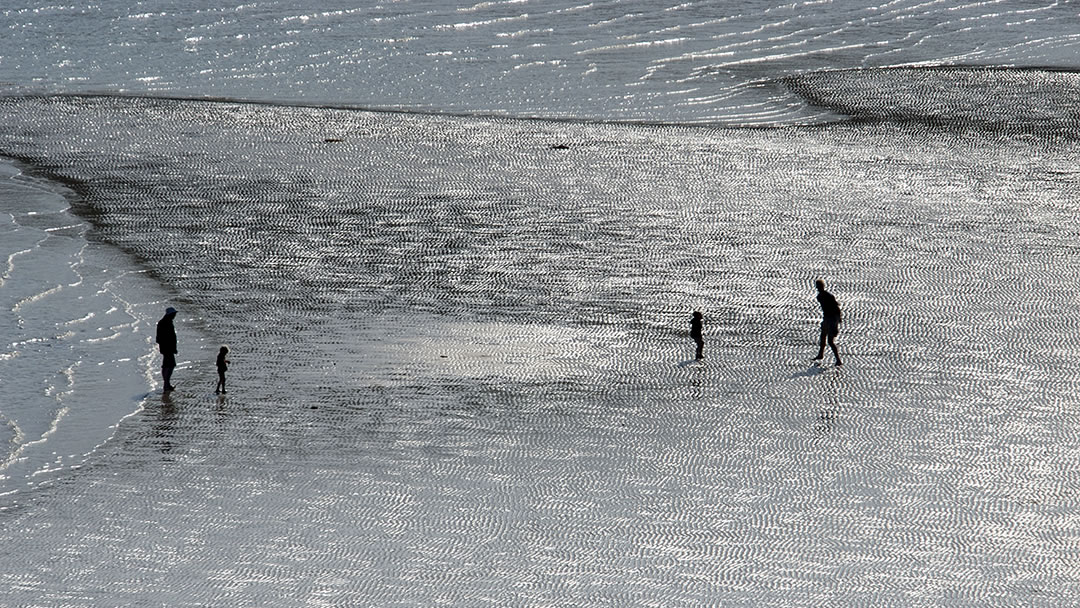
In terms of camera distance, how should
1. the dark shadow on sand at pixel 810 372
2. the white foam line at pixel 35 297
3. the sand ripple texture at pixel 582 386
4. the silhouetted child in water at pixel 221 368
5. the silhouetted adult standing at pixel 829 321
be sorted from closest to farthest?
the sand ripple texture at pixel 582 386 → the silhouetted child in water at pixel 221 368 → the dark shadow on sand at pixel 810 372 → the silhouetted adult standing at pixel 829 321 → the white foam line at pixel 35 297

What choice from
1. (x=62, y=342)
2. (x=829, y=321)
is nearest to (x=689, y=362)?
(x=829, y=321)

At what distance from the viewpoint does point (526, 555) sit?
36.4 ft

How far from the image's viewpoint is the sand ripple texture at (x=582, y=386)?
10914 mm

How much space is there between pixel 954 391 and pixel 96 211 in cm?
1470

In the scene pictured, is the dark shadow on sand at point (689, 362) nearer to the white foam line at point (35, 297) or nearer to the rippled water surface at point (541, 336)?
the rippled water surface at point (541, 336)

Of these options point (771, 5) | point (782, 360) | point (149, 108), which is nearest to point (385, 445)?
point (782, 360)

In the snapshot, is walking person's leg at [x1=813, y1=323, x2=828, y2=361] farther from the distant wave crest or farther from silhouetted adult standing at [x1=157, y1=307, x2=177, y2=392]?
the distant wave crest

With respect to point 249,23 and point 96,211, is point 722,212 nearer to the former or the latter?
point 96,211

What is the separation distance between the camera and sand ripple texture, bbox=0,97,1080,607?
35.8ft

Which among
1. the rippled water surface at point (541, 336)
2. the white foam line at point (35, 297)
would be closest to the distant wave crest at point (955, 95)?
the rippled water surface at point (541, 336)

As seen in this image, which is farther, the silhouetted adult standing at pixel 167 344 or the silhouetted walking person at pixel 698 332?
the silhouetted walking person at pixel 698 332

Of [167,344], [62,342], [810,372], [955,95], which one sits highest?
[955,95]

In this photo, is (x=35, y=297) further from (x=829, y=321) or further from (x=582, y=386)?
(x=829, y=321)

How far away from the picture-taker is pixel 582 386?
50.9 feet
